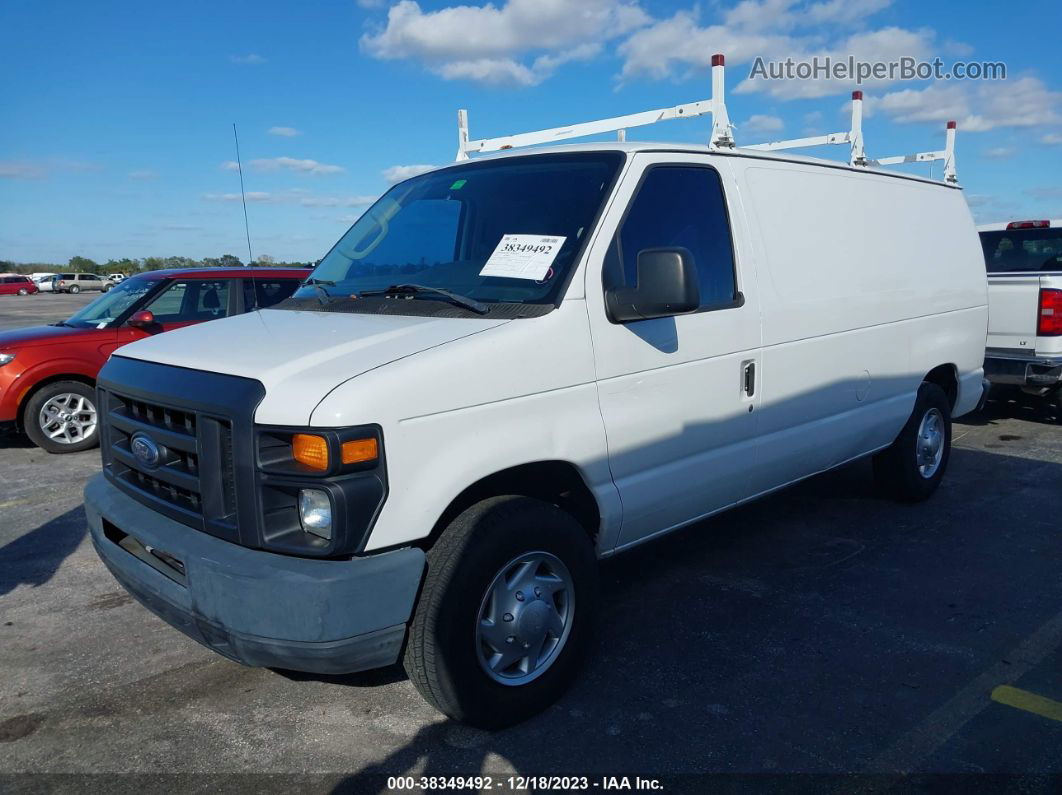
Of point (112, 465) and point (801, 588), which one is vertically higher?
point (112, 465)

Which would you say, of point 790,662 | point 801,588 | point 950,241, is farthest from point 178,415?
point 950,241

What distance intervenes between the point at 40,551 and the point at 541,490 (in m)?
3.66

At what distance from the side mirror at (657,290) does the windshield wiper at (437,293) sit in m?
0.53

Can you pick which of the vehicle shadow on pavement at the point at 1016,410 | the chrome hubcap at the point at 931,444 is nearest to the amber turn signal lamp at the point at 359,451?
the chrome hubcap at the point at 931,444

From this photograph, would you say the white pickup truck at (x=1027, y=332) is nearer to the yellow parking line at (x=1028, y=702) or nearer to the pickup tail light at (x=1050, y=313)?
the pickup tail light at (x=1050, y=313)

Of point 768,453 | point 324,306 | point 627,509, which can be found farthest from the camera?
point 768,453

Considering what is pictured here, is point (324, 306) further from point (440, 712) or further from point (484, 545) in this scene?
point (440, 712)

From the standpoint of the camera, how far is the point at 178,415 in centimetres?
309

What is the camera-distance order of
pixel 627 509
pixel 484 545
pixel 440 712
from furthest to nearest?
pixel 627 509 < pixel 440 712 < pixel 484 545

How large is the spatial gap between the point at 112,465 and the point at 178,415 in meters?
0.74

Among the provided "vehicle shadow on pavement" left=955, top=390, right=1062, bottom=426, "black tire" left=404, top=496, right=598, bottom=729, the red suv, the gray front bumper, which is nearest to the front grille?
the gray front bumper

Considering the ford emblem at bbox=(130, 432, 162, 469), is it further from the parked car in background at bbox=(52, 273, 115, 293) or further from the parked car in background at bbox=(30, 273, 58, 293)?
the parked car in background at bbox=(30, 273, 58, 293)

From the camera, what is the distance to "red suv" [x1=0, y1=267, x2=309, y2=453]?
805cm

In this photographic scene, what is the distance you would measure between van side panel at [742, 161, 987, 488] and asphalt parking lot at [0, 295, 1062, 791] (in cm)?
72
